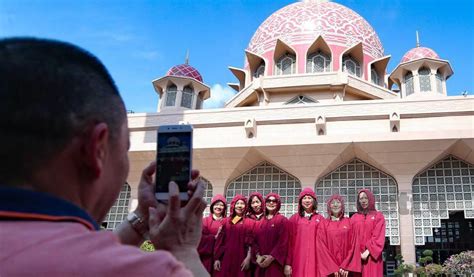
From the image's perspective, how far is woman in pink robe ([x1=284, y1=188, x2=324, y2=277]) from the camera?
4.77m

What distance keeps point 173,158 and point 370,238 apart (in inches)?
158

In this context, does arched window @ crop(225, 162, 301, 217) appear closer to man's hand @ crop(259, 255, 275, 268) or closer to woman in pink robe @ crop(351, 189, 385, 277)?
woman in pink robe @ crop(351, 189, 385, 277)

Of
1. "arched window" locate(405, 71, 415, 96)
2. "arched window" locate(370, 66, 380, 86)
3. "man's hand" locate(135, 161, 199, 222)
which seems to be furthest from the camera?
"arched window" locate(370, 66, 380, 86)

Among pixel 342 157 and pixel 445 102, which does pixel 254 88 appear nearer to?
pixel 342 157

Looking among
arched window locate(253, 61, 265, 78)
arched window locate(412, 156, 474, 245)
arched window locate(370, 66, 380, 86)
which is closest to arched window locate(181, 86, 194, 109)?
arched window locate(253, 61, 265, 78)

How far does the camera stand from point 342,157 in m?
10.9

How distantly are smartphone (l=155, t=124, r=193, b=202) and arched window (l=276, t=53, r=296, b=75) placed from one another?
48.8 feet

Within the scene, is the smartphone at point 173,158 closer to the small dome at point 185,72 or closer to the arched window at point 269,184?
the arched window at point 269,184

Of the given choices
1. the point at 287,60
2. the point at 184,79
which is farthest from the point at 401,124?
the point at 184,79

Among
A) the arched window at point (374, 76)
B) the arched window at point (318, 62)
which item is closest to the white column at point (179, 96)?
the arched window at point (318, 62)

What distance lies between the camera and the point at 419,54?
46.4ft

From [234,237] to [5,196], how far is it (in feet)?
14.8

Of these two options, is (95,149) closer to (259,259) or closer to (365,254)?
(259,259)

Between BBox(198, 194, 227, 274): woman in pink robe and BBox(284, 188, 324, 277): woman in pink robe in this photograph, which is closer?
BBox(284, 188, 324, 277): woman in pink robe
